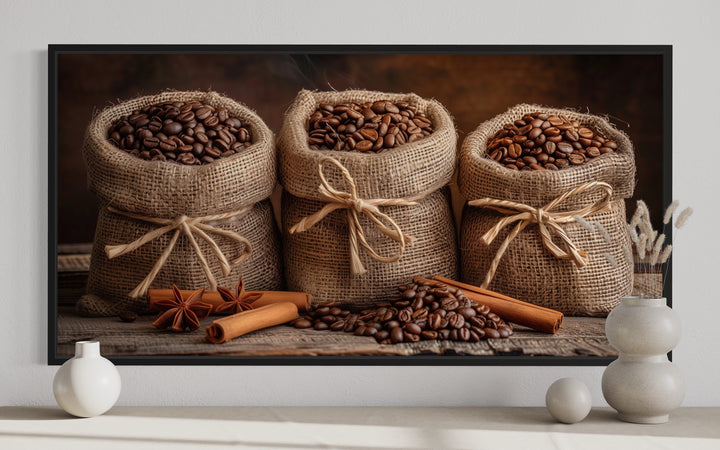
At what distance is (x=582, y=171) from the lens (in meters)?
2.04

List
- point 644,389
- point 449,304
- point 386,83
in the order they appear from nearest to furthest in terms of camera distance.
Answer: point 644,389
point 449,304
point 386,83

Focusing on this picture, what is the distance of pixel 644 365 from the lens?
187 centimetres

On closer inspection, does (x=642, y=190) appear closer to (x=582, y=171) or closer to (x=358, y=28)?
(x=582, y=171)

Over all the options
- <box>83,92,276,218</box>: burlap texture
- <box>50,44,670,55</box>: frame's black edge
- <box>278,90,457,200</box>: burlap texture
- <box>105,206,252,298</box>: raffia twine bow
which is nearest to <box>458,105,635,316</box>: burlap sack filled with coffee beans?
<box>278,90,457,200</box>: burlap texture

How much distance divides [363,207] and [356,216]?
4 cm

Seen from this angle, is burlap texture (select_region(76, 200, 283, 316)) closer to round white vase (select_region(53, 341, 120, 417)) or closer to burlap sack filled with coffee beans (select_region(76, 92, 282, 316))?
burlap sack filled with coffee beans (select_region(76, 92, 282, 316))

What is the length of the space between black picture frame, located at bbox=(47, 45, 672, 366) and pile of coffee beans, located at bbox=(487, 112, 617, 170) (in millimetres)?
188

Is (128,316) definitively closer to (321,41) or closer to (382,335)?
(382,335)

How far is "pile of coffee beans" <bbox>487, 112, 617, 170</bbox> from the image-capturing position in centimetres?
205

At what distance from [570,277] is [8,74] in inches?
67.0

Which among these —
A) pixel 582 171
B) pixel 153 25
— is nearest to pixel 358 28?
pixel 153 25

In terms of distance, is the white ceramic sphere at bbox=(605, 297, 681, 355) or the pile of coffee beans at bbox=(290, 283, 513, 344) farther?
the pile of coffee beans at bbox=(290, 283, 513, 344)

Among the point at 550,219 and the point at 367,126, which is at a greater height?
the point at 367,126

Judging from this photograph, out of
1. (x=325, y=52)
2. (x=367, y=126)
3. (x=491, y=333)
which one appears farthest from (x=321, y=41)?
(x=491, y=333)
